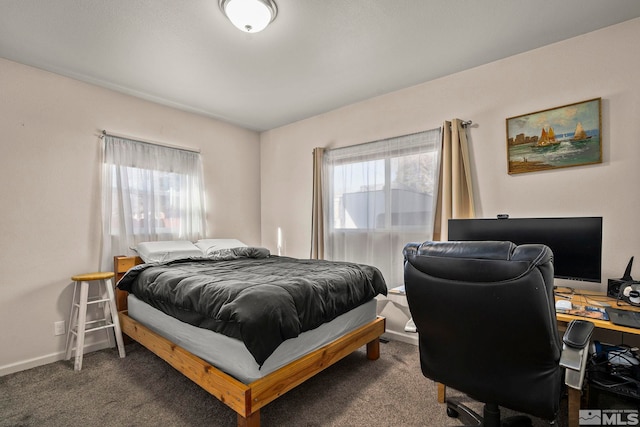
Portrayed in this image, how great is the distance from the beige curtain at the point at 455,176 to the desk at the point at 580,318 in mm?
983

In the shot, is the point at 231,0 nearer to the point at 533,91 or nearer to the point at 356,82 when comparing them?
the point at 356,82

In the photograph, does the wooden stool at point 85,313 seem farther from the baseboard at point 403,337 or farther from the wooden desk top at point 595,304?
the wooden desk top at point 595,304

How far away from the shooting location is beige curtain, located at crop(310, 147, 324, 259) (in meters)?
3.83

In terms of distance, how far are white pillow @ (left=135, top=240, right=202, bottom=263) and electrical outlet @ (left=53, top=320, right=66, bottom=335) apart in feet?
2.81

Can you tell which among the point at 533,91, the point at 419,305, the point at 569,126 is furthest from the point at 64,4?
the point at 569,126

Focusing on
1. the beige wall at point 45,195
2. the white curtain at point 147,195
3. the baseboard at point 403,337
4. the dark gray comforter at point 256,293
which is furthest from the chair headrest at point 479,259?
the beige wall at point 45,195

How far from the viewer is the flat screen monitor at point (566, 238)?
79.2 inches

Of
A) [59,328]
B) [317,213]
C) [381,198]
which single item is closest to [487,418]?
[381,198]

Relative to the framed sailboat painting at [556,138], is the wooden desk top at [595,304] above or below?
below

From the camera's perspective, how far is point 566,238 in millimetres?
2109

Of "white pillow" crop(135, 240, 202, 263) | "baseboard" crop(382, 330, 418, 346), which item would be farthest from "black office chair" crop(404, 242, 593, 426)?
"white pillow" crop(135, 240, 202, 263)

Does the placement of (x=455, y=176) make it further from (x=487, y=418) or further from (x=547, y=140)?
(x=487, y=418)

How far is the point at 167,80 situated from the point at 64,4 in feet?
3.42
